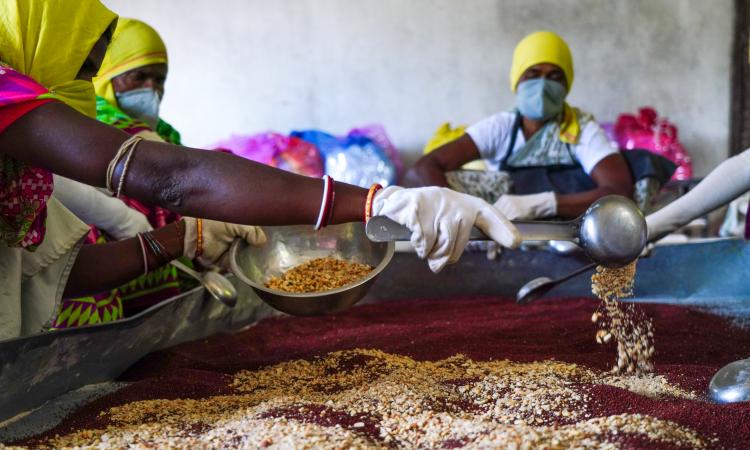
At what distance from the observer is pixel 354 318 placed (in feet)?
9.39

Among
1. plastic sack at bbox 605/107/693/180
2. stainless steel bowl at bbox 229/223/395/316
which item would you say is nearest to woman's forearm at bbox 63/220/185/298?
stainless steel bowl at bbox 229/223/395/316

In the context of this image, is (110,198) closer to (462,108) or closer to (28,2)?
(28,2)

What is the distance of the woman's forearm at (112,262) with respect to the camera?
207 centimetres

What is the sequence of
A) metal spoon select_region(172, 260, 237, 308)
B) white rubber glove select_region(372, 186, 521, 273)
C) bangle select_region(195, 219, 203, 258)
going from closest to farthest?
white rubber glove select_region(372, 186, 521, 273)
bangle select_region(195, 219, 203, 258)
metal spoon select_region(172, 260, 237, 308)

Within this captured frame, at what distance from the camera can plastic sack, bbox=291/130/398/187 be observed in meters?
4.90

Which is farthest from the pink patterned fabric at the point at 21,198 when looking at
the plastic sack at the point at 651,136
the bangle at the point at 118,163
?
the plastic sack at the point at 651,136

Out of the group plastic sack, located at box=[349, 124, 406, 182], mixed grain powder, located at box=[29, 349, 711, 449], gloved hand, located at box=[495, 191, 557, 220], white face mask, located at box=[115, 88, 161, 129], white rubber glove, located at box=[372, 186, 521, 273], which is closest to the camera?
mixed grain powder, located at box=[29, 349, 711, 449]

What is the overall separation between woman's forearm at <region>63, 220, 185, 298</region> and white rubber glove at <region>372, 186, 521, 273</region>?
3.29 feet

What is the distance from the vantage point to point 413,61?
5.44 meters

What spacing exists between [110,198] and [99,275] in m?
0.48

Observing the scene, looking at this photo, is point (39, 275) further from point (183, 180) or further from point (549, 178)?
point (549, 178)

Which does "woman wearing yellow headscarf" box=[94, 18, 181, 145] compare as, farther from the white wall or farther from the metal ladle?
the white wall

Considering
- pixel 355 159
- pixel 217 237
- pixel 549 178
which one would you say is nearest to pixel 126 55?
pixel 217 237

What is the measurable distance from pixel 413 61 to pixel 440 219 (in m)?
4.23
